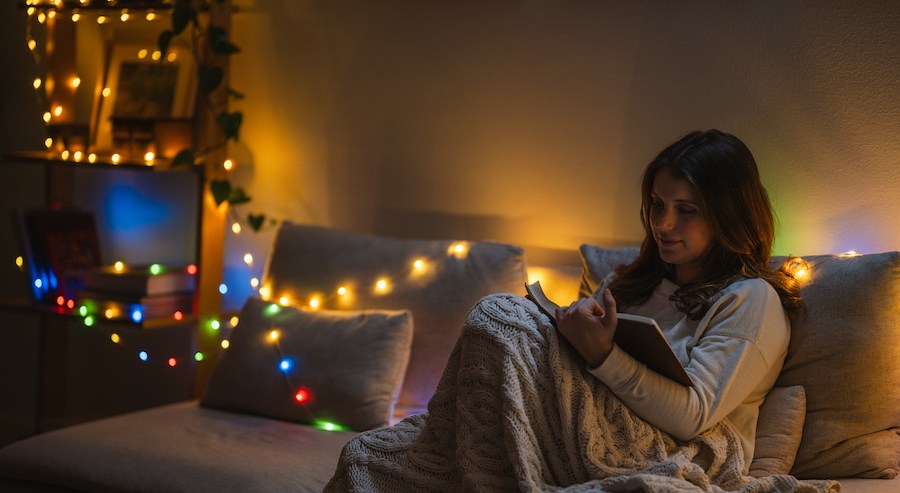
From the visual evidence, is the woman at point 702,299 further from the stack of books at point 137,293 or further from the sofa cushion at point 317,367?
the stack of books at point 137,293

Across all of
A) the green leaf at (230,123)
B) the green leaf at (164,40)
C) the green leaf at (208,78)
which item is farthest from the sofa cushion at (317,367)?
the green leaf at (164,40)

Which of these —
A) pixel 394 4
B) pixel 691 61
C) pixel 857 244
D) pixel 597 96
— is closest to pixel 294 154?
pixel 394 4

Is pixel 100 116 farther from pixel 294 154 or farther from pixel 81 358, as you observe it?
pixel 81 358

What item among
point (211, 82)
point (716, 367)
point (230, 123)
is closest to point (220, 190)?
point (230, 123)

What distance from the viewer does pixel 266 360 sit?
255 centimetres

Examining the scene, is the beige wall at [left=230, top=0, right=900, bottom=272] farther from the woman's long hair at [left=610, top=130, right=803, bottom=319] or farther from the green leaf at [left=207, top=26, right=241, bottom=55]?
the woman's long hair at [left=610, top=130, right=803, bottom=319]

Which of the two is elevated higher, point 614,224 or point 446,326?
point 614,224

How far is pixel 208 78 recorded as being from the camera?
292 centimetres

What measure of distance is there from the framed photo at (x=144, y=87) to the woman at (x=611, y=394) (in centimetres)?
162

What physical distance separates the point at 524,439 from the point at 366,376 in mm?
868

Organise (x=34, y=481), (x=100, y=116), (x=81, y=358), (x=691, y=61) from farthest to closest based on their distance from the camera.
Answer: (x=81, y=358)
(x=100, y=116)
(x=691, y=61)
(x=34, y=481)

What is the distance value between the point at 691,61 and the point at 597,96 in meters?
0.27

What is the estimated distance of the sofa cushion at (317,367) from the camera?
2.42m

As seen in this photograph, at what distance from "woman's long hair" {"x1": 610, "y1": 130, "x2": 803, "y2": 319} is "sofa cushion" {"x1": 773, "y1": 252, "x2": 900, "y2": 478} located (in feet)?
0.26
